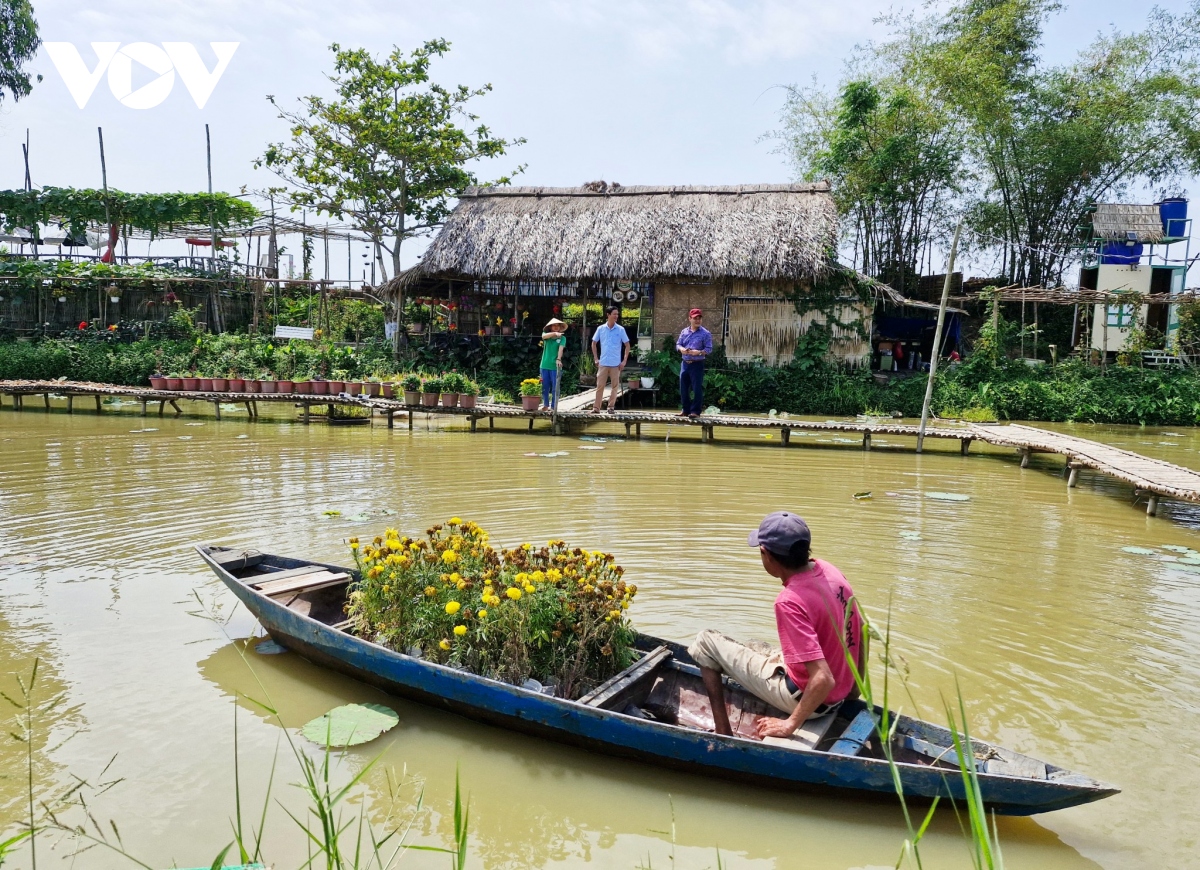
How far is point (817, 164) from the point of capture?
22.4m

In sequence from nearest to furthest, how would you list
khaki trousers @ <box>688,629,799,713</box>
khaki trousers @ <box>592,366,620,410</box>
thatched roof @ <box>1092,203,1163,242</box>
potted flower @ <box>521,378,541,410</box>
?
khaki trousers @ <box>688,629,799,713</box> → khaki trousers @ <box>592,366,620,410</box> → potted flower @ <box>521,378,541,410</box> → thatched roof @ <box>1092,203,1163,242</box>

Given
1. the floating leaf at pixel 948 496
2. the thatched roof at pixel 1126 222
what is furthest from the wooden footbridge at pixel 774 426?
the thatched roof at pixel 1126 222

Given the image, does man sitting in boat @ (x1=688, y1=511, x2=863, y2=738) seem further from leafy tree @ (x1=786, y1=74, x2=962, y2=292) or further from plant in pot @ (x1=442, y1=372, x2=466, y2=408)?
leafy tree @ (x1=786, y1=74, x2=962, y2=292)

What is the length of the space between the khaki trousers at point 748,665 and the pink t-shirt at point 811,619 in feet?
0.63

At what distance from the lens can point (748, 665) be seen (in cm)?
370

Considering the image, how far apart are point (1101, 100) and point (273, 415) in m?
20.2

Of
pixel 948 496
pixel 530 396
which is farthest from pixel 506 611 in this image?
pixel 530 396

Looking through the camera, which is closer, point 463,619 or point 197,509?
point 463,619

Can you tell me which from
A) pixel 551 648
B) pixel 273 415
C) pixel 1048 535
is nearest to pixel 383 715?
pixel 551 648

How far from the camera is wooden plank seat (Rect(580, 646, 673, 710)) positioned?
12.1 ft

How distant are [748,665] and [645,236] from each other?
15160 mm

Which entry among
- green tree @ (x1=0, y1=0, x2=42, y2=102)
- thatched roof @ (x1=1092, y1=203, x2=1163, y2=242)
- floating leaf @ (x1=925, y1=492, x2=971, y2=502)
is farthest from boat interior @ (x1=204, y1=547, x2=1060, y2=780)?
green tree @ (x1=0, y1=0, x2=42, y2=102)

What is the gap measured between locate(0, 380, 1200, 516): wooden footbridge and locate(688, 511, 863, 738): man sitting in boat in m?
6.24

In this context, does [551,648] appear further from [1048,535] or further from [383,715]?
[1048,535]
